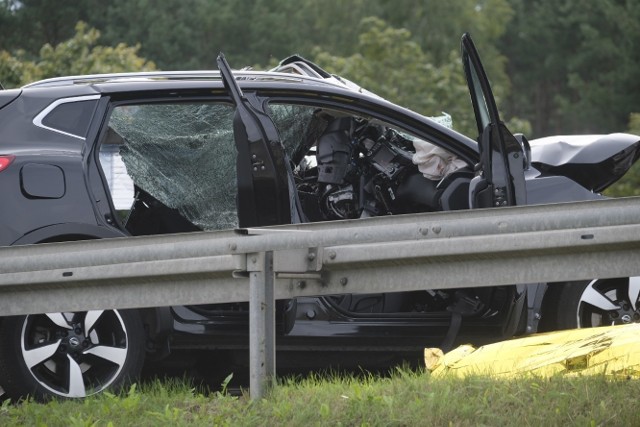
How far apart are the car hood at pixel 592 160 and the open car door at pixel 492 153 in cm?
43

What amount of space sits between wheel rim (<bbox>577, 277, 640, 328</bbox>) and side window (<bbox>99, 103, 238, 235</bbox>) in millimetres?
1924

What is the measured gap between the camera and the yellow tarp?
5.10 m

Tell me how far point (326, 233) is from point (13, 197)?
2.05 meters

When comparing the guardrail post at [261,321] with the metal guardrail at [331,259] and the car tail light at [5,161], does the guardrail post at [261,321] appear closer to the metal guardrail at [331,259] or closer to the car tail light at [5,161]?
the metal guardrail at [331,259]

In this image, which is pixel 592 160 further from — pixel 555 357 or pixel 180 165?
pixel 180 165

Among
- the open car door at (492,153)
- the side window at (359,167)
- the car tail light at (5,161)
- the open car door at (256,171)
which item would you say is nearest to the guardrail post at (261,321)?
the open car door at (256,171)

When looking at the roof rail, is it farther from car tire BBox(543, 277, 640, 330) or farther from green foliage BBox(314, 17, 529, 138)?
green foliage BBox(314, 17, 529, 138)

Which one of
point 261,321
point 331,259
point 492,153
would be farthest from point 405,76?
point 261,321

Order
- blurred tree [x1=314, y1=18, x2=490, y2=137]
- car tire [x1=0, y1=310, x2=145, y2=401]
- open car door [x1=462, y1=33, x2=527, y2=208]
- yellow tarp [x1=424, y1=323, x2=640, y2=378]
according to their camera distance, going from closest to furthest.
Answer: yellow tarp [x1=424, y1=323, x2=640, y2=378] → car tire [x1=0, y1=310, x2=145, y2=401] → open car door [x1=462, y1=33, x2=527, y2=208] → blurred tree [x1=314, y1=18, x2=490, y2=137]

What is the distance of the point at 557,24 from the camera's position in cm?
6194

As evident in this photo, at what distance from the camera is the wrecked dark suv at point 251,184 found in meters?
6.23

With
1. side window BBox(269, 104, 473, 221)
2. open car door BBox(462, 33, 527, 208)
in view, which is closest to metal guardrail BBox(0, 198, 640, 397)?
open car door BBox(462, 33, 527, 208)

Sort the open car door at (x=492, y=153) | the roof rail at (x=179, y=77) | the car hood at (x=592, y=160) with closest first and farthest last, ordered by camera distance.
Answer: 1. the open car door at (x=492, y=153)
2. the roof rail at (x=179, y=77)
3. the car hood at (x=592, y=160)

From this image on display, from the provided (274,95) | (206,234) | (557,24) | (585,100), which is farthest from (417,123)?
(557,24)
